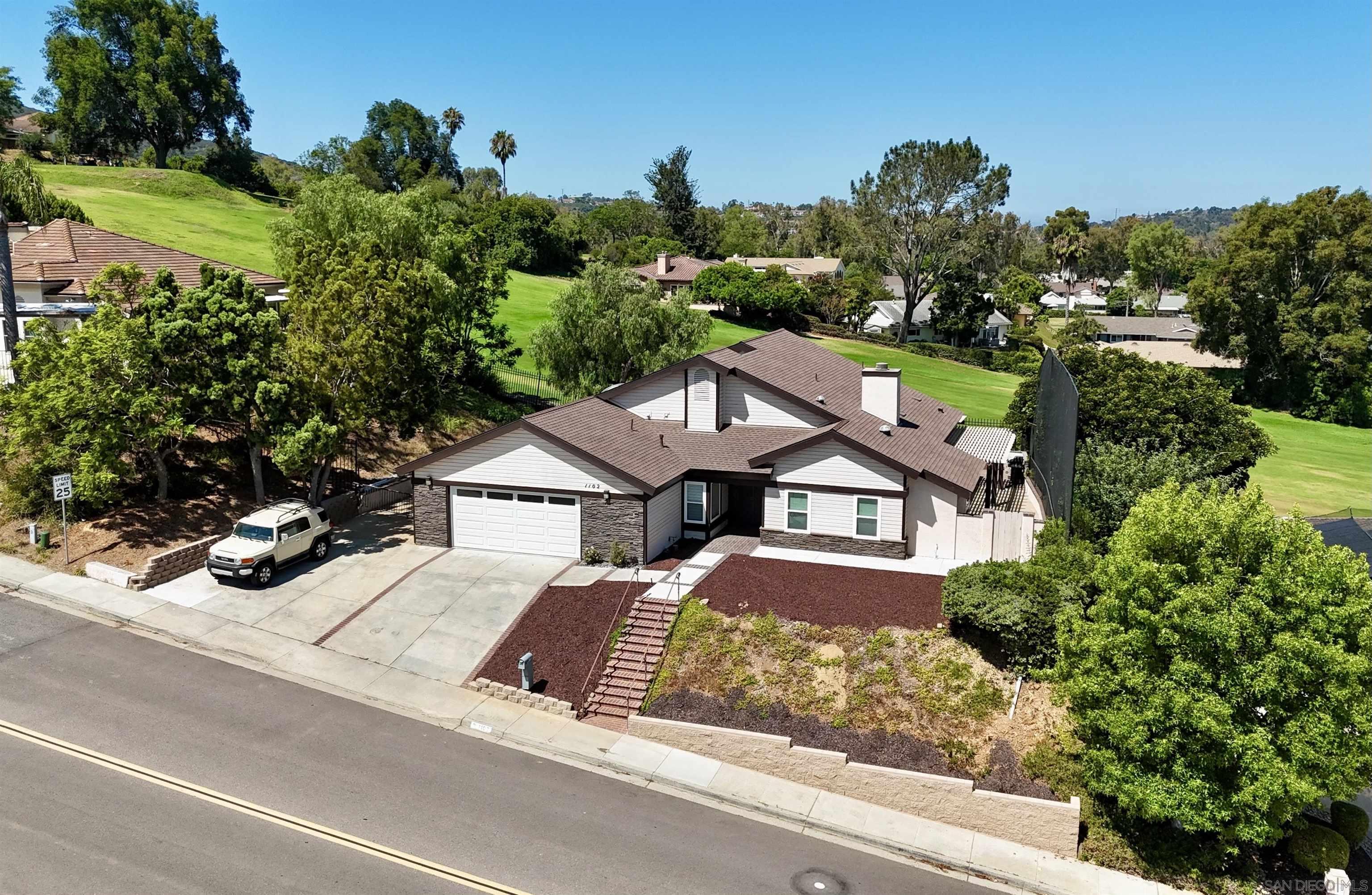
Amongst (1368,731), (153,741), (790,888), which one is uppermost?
(1368,731)

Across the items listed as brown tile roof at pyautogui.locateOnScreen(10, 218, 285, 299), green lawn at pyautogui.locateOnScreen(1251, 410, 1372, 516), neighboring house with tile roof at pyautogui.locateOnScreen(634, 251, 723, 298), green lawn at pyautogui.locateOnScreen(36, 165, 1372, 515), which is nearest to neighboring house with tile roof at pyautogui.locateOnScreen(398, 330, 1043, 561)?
green lawn at pyautogui.locateOnScreen(1251, 410, 1372, 516)

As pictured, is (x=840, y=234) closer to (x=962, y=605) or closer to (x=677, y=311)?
(x=677, y=311)

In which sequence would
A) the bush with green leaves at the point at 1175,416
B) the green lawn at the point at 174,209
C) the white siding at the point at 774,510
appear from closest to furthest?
the white siding at the point at 774,510, the bush with green leaves at the point at 1175,416, the green lawn at the point at 174,209

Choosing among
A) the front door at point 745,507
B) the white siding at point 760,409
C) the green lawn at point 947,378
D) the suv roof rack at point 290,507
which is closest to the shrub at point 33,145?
the green lawn at point 947,378

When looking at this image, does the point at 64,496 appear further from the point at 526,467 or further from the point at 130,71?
the point at 130,71

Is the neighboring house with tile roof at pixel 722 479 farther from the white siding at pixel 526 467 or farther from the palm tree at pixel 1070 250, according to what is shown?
the palm tree at pixel 1070 250

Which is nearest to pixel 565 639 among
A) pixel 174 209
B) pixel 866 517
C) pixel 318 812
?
pixel 318 812

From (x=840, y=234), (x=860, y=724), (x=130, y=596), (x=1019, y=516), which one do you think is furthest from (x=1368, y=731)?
(x=840, y=234)

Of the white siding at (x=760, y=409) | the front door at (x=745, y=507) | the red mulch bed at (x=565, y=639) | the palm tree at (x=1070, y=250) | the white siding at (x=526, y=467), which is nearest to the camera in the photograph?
the red mulch bed at (x=565, y=639)
